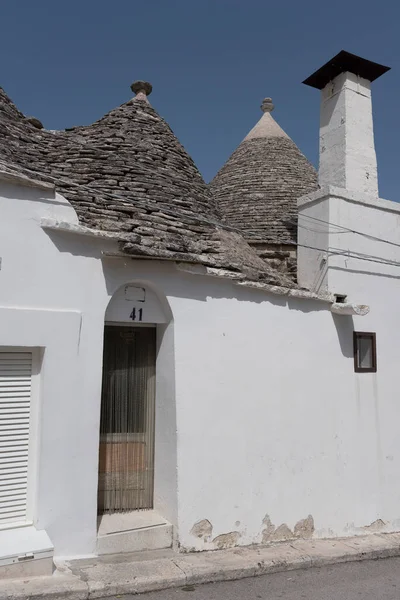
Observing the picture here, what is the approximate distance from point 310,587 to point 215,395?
2.04 metres

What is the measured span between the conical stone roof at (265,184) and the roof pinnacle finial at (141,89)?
2.33 m

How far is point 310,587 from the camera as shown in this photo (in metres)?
4.95

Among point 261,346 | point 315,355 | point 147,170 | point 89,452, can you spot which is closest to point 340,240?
point 315,355

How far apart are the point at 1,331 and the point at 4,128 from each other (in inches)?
141

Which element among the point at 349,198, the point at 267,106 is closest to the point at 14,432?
the point at 349,198

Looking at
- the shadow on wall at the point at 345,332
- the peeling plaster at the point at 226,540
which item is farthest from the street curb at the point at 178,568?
the shadow on wall at the point at 345,332

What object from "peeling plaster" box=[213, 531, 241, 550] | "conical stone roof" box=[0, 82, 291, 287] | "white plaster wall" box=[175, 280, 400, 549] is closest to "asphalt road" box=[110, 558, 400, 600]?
"peeling plaster" box=[213, 531, 241, 550]

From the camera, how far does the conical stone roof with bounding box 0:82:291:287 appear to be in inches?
227

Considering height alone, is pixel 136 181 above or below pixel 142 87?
below

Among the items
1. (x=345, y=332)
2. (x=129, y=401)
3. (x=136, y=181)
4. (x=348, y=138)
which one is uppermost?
(x=348, y=138)

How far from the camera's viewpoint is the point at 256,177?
10.9 m

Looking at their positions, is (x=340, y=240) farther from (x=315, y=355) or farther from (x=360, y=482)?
(x=360, y=482)

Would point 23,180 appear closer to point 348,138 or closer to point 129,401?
point 129,401

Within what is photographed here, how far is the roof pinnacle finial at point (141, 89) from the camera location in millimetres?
8752
